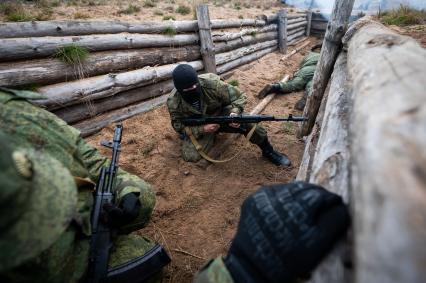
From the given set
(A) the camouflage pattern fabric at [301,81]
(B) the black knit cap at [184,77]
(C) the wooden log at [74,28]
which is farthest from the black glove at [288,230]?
(A) the camouflage pattern fabric at [301,81]

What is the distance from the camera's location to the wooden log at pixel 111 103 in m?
3.62

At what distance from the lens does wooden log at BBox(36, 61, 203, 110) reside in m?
3.38

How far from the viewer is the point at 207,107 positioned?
3857 mm

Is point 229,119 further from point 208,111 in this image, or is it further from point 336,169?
point 336,169

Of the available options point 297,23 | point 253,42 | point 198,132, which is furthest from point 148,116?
point 297,23

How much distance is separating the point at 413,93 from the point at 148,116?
156 inches

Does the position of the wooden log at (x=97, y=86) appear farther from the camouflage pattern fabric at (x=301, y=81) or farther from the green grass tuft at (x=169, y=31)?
the camouflage pattern fabric at (x=301, y=81)

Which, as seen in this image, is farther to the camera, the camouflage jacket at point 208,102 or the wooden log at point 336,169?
the camouflage jacket at point 208,102

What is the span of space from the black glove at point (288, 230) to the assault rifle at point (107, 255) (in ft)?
3.40

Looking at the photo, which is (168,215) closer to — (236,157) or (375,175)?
(236,157)

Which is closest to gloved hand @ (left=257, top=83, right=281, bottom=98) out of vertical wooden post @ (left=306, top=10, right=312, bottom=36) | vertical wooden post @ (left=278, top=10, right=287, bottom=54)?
vertical wooden post @ (left=278, top=10, right=287, bottom=54)

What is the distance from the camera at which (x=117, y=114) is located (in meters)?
4.16

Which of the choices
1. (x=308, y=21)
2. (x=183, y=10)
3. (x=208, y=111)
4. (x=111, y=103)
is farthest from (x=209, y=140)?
(x=308, y=21)

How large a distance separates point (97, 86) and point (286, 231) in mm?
3533
